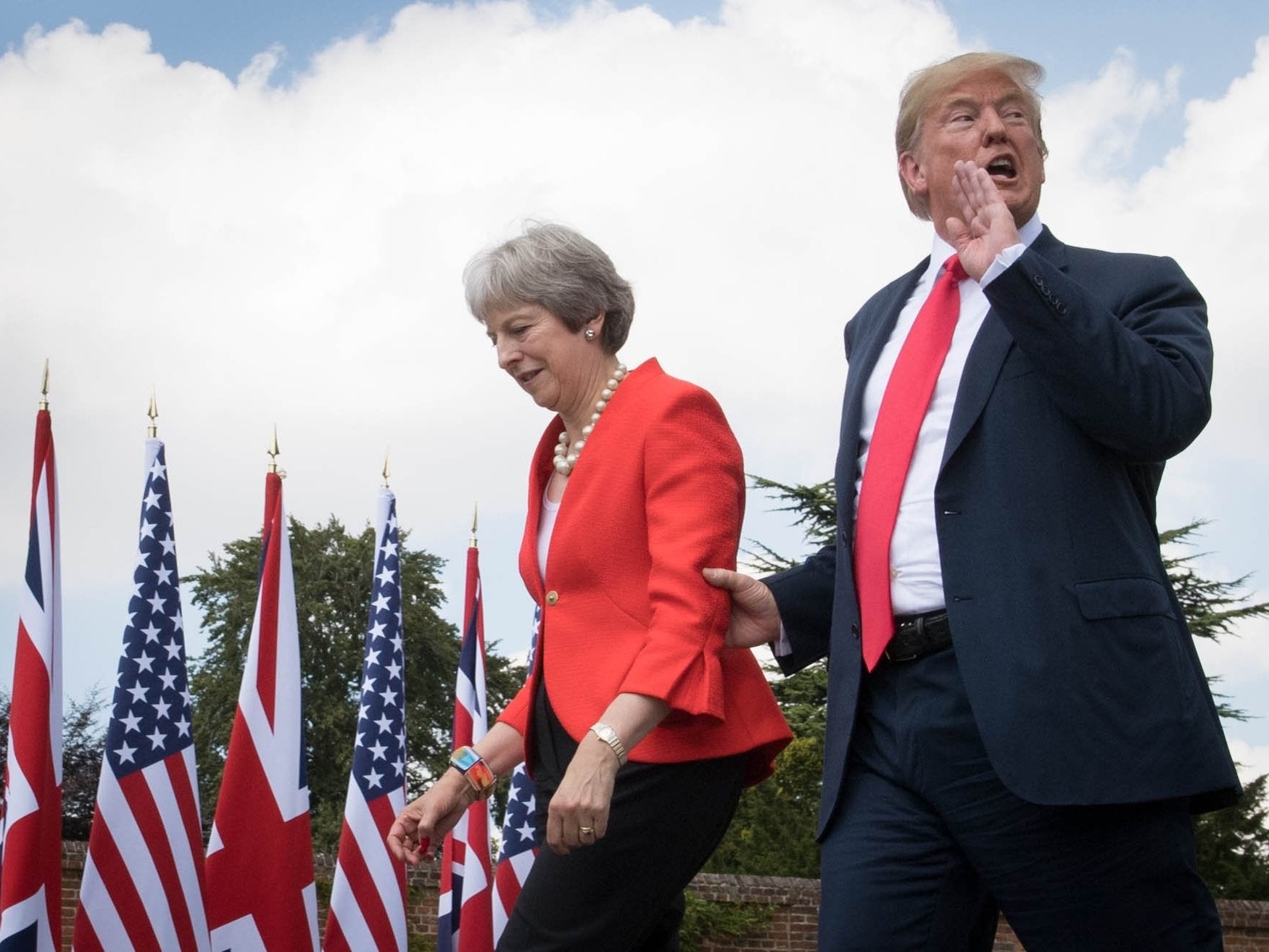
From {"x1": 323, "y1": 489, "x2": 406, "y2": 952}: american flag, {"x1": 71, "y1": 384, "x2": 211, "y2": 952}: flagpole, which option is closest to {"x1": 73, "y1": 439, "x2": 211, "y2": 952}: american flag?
{"x1": 71, "y1": 384, "x2": 211, "y2": 952}: flagpole

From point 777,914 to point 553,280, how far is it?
10355 mm

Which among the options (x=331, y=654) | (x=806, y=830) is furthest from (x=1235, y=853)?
(x=331, y=654)

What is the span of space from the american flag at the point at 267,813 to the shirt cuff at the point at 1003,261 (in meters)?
6.81

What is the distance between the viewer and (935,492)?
89.1 inches

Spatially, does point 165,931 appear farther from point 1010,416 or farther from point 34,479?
point 1010,416

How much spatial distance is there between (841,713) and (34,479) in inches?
248

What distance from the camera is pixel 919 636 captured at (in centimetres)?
228

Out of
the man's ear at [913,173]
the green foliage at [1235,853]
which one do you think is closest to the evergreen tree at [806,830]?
the green foliage at [1235,853]

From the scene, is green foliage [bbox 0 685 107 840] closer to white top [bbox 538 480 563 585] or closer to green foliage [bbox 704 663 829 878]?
green foliage [bbox 704 663 829 878]

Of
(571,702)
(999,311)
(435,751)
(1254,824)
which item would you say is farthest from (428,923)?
(435,751)

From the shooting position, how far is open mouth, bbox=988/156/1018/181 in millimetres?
2477

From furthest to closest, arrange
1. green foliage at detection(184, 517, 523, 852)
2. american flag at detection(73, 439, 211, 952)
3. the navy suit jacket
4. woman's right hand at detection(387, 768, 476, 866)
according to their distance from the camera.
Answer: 1. green foliage at detection(184, 517, 523, 852)
2. american flag at detection(73, 439, 211, 952)
3. woman's right hand at detection(387, 768, 476, 866)
4. the navy suit jacket

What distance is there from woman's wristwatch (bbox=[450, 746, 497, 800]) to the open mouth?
4.71 feet

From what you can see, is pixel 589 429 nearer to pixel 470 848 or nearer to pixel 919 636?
pixel 919 636
